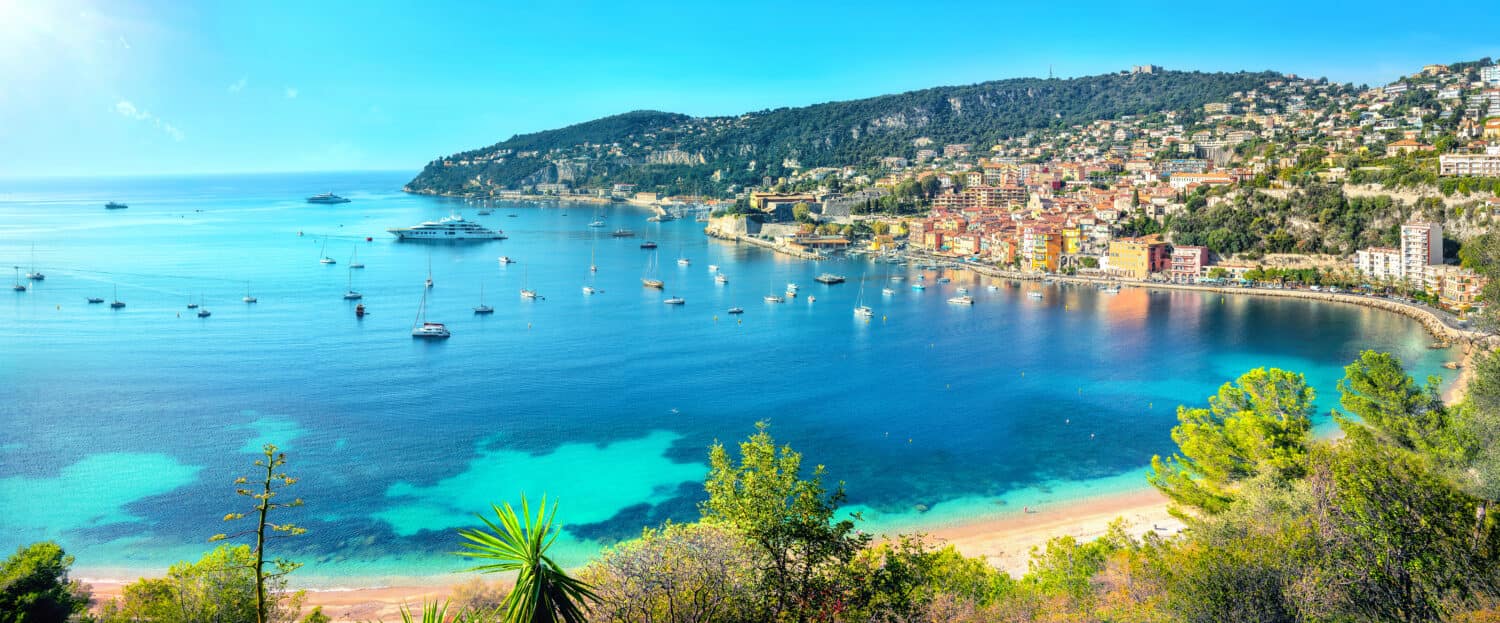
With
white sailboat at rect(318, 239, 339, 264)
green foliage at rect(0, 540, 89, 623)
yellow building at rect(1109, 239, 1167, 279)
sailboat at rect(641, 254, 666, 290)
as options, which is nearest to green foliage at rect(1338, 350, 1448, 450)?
green foliage at rect(0, 540, 89, 623)

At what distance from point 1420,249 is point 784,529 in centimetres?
3377

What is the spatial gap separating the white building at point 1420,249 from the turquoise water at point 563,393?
2.77m

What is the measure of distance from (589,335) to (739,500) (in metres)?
22.0

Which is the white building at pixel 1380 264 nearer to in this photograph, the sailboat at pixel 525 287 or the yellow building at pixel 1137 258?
the yellow building at pixel 1137 258

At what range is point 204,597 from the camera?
307 inches

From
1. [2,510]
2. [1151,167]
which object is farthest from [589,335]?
[1151,167]

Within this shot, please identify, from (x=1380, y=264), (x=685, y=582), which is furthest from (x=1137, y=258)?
(x=685, y=582)

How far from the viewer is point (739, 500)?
6262mm

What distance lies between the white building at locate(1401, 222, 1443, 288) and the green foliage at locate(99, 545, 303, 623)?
1379 inches

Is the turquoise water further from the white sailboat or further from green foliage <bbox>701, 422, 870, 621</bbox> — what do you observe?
green foliage <bbox>701, 422, 870, 621</bbox>

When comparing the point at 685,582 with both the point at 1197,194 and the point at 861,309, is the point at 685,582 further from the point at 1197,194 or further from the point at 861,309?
the point at 1197,194

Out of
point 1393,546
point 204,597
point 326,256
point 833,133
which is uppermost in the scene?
point 833,133

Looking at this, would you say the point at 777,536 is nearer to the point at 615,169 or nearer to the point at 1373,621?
the point at 1373,621

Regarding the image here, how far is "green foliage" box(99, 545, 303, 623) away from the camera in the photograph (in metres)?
7.71
